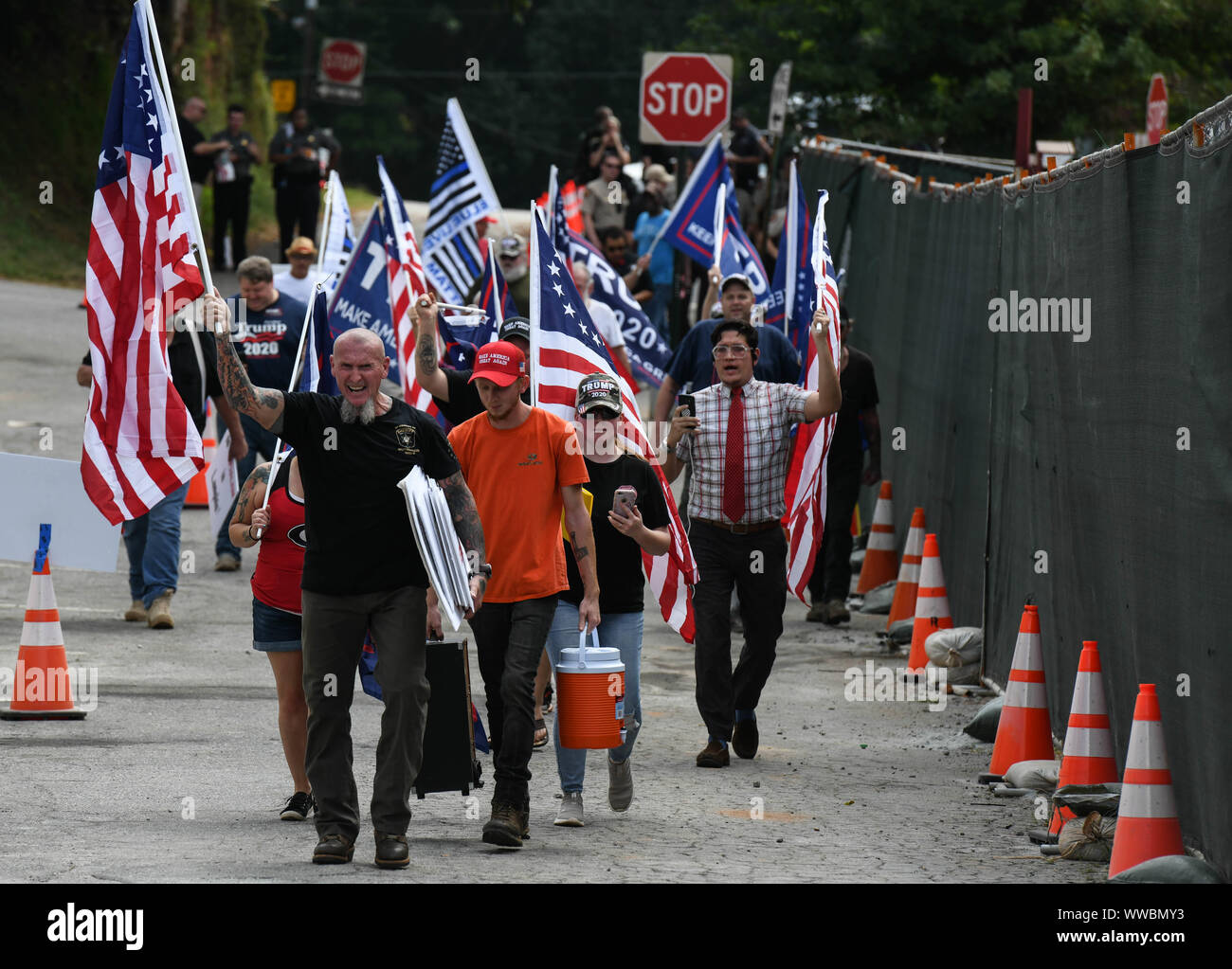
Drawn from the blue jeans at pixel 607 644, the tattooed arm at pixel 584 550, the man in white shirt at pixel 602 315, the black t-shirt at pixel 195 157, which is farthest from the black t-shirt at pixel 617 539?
the black t-shirt at pixel 195 157

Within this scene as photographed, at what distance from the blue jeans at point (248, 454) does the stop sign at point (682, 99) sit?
5.90m

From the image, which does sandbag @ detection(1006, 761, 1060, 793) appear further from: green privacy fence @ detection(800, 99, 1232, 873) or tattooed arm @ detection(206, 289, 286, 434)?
tattooed arm @ detection(206, 289, 286, 434)

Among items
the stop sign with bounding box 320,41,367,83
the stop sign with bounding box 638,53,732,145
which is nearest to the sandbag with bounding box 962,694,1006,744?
the stop sign with bounding box 638,53,732,145

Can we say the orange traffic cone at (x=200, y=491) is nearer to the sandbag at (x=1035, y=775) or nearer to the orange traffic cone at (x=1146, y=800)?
the sandbag at (x=1035, y=775)

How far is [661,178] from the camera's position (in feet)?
82.6

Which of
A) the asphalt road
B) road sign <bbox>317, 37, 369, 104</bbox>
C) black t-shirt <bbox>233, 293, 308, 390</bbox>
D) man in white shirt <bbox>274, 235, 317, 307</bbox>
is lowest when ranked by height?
the asphalt road

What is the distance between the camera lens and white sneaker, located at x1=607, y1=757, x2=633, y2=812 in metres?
8.79

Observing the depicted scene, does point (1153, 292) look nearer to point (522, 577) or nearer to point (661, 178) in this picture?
point (522, 577)

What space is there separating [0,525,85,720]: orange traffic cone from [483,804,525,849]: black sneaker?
10.9 ft

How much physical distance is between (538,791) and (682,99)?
11328 millimetres

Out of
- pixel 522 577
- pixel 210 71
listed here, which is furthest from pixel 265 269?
pixel 210 71

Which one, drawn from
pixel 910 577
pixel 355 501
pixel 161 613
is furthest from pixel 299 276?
pixel 355 501
